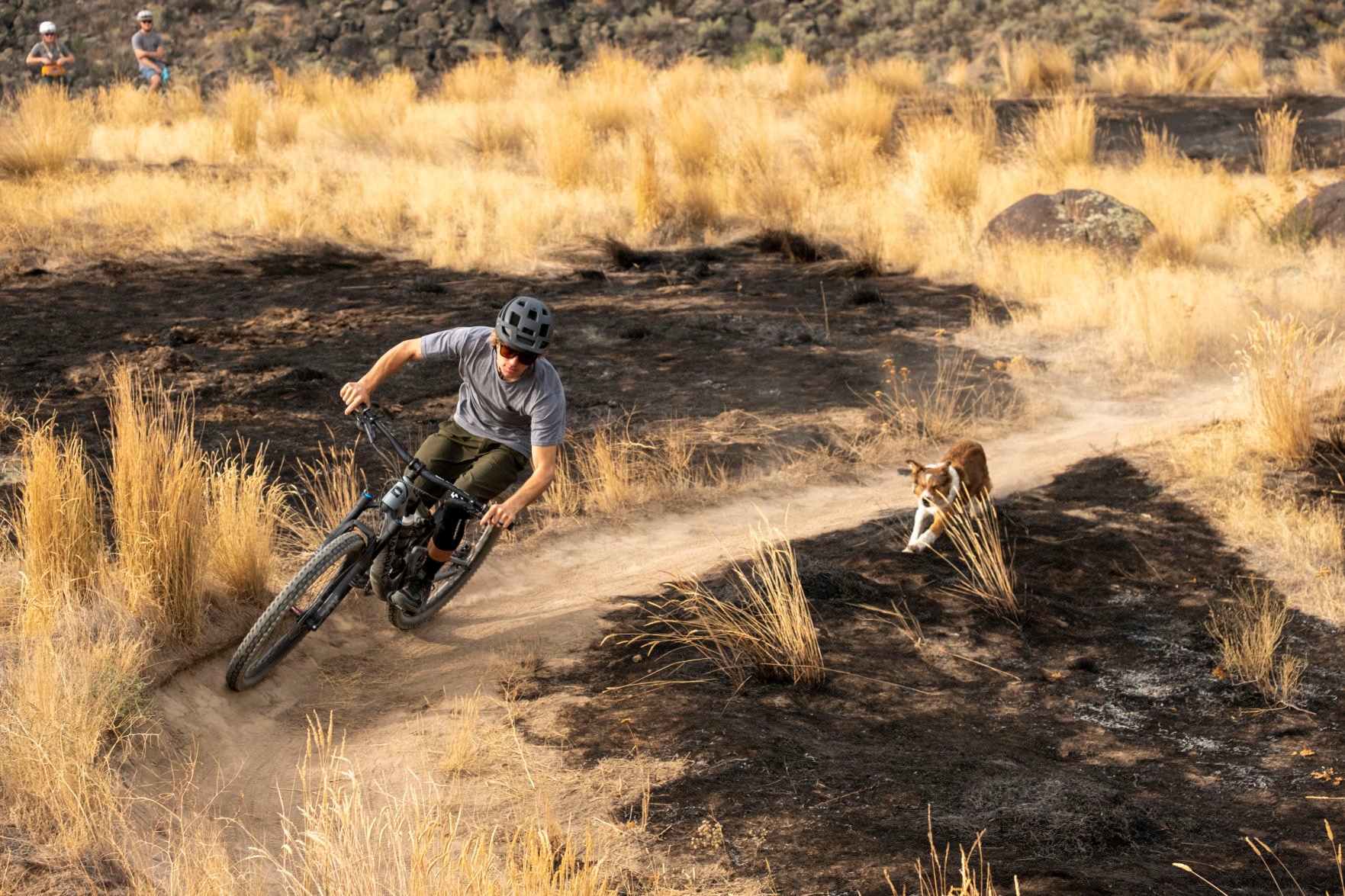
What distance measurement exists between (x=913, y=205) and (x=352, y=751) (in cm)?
1145

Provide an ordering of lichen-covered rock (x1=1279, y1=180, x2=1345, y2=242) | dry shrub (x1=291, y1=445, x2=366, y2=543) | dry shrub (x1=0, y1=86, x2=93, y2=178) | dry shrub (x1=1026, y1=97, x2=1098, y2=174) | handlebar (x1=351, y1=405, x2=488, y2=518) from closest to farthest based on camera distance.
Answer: handlebar (x1=351, y1=405, x2=488, y2=518) < dry shrub (x1=291, y1=445, x2=366, y2=543) < lichen-covered rock (x1=1279, y1=180, x2=1345, y2=242) < dry shrub (x1=0, y1=86, x2=93, y2=178) < dry shrub (x1=1026, y1=97, x2=1098, y2=174)

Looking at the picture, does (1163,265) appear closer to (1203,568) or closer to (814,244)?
(814,244)

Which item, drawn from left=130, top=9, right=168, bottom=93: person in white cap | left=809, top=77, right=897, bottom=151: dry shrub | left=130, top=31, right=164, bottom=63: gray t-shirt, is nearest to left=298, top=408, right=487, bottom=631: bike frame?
left=809, top=77, right=897, bottom=151: dry shrub

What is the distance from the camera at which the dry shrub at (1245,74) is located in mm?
21453

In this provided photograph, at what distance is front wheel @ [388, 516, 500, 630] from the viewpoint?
5.91 metres

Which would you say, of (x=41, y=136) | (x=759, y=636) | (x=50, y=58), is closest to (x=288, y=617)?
(x=759, y=636)

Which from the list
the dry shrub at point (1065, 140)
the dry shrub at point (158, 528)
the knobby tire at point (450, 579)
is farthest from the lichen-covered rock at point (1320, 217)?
the dry shrub at point (158, 528)

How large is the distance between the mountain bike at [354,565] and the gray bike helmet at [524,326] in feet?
1.96

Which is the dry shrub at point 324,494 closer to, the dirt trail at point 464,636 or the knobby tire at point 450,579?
the dirt trail at point 464,636

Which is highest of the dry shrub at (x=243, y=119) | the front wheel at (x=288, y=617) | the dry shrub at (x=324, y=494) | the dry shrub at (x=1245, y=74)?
the dry shrub at (x=243, y=119)

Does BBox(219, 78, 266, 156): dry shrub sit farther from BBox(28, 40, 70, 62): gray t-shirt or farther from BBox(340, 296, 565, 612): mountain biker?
BBox(340, 296, 565, 612): mountain biker

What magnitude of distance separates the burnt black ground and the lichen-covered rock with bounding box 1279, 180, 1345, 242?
24.3 feet

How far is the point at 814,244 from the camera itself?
13.9 metres

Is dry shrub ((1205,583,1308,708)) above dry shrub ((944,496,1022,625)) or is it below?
below
